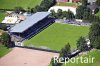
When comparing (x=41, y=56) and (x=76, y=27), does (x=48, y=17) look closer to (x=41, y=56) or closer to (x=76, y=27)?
(x=76, y=27)

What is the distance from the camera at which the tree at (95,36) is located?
37.9m

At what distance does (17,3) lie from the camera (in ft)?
172

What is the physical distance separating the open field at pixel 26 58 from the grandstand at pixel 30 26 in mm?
2677

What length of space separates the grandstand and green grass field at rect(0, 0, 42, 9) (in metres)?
5.46

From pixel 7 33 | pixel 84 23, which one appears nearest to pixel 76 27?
pixel 84 23

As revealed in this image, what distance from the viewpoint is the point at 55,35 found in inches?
1672

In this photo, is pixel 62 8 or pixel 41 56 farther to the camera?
pixel 62 8

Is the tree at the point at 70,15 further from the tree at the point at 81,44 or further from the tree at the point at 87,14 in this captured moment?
the tree at the point at 81,44

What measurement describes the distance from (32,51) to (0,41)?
13.2 feet

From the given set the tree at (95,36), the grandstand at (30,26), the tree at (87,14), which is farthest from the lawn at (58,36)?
the tree at (95,36)

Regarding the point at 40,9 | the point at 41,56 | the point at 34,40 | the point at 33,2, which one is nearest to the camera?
the point at 41,56

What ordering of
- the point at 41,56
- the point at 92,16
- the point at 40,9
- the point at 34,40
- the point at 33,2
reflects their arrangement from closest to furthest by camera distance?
the point at 41,56, the point at 34,40, the point at 92,16, the point at 40,9, the point at 33,2

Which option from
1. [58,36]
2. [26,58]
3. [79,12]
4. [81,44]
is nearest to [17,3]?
[79,12]

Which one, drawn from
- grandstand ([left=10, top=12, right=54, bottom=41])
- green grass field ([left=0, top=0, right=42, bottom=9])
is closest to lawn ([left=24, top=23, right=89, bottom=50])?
grandstand ([left=10, top=12, right=54, bottom=41])
